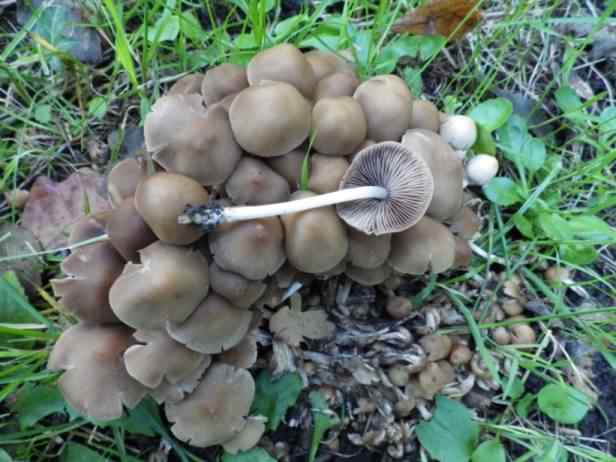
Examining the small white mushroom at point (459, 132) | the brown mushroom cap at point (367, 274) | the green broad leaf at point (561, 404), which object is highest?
the small white mushroom at point (459, 132)

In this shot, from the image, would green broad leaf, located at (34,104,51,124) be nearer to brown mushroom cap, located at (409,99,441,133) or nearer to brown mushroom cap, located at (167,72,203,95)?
brown mushroom cap, located at (167,72,203,95)

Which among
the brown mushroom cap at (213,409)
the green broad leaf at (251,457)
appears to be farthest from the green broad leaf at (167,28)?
the green broad leaf at (251,457)

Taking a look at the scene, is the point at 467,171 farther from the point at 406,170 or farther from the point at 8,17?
the point at 8,17

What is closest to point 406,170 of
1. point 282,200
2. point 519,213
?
point 282,200

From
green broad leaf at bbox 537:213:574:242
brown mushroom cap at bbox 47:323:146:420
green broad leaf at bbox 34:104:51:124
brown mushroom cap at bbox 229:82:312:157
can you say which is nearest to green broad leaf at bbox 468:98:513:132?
green broad leaf at bbox 537:213:574:242

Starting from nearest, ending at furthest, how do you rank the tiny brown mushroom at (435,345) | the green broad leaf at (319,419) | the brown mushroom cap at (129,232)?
the brown mushroom cap at (129,232) → the green broad leaf at (319,419) → the tiny brown mushroom at (435,345)

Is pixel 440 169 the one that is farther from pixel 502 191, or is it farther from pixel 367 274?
pixel 502 191

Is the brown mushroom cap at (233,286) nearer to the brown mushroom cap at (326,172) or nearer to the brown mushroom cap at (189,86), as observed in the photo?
the brown mushroom cap at (326,172)

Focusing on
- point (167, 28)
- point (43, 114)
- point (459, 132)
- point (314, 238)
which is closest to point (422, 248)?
point (314, 238)
